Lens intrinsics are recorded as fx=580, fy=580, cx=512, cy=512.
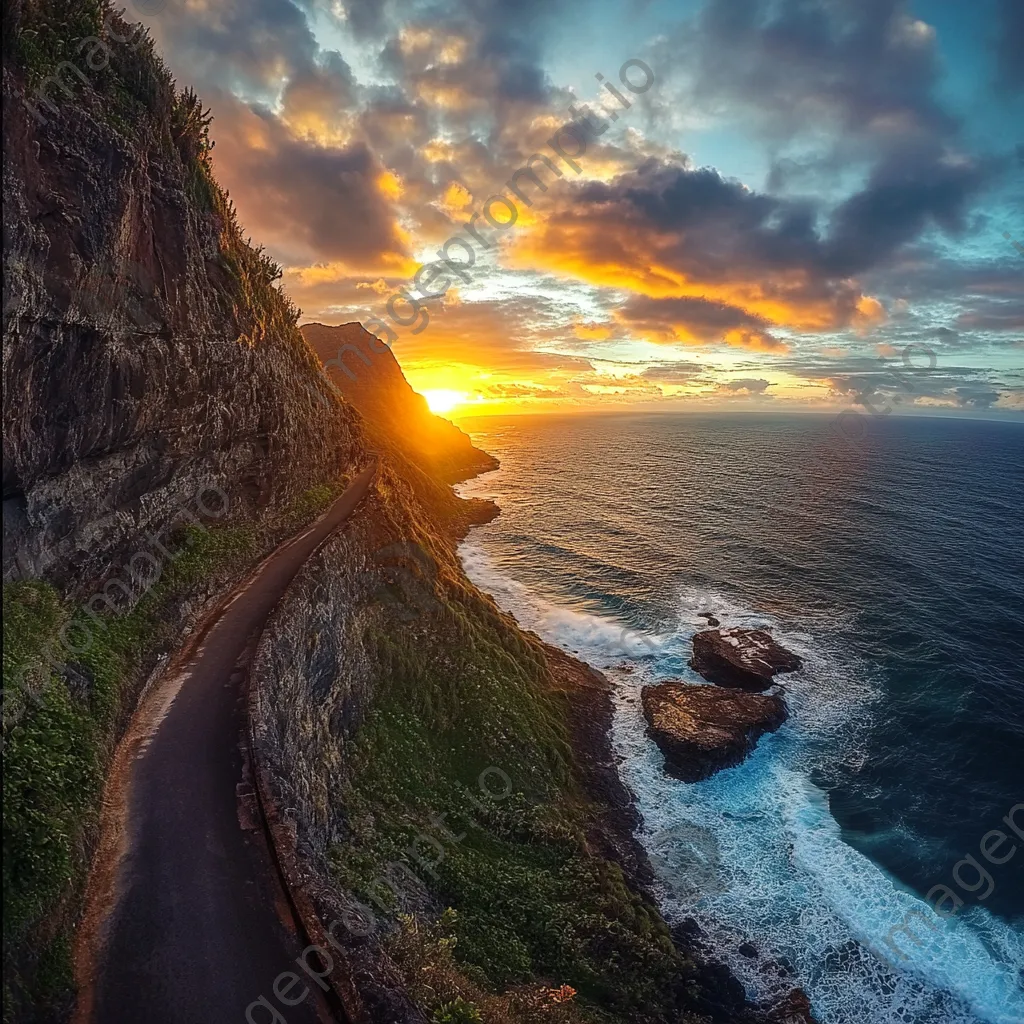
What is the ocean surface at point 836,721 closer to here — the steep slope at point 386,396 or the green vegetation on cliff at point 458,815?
the green vegetation on cliff at point 458,815

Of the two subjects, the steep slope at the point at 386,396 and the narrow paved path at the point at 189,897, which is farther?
the steep slope at the point at 386,396

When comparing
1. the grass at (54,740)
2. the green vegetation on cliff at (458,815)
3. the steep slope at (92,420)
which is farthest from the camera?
the green vegetation on cliff at (458,815)

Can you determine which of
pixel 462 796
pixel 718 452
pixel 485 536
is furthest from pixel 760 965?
pixel 718 452

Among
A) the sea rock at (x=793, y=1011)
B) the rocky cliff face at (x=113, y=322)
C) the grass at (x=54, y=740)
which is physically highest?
the rocky cliff face at (x=113, y=322)

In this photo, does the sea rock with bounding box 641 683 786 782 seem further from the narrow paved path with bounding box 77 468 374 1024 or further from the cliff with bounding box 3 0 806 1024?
the narrow paved path with bounding box 77 468 374 1024

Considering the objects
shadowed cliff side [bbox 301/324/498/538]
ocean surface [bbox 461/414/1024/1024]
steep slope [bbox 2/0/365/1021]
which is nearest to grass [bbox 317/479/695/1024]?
ocean surface [bbox 461/414/1024/1024]

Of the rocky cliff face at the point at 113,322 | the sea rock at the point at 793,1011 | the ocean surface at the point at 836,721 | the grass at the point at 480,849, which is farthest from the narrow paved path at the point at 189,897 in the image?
the ocean surface at the point at 836,721

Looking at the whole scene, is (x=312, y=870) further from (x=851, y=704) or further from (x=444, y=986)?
(x=851, y=704)
